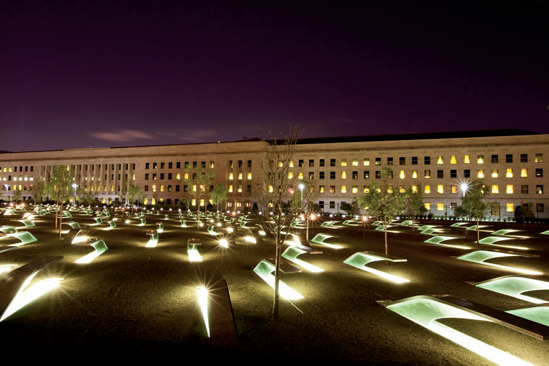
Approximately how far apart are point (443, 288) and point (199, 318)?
26.9 feet

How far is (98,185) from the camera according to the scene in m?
94.8

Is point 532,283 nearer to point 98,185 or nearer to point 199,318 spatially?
point 199,318

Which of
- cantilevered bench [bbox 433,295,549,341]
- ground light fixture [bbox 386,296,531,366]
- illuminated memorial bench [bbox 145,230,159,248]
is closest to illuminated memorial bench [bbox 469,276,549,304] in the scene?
cantilevered bench [bbox 433,295,549,341]

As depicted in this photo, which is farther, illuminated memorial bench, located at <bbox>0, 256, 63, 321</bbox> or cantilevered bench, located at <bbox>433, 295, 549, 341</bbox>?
illuminated memorial bench, located at <bbox>0, 256, 63, 321</bbox>

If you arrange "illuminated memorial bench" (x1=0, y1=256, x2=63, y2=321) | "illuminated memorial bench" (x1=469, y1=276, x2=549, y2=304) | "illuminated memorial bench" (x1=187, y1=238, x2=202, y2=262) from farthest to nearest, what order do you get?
"illuminated memorial bench" (x1=187, y1=238, x2=202, y2=262), "illuminated memorial bench" (x1=469, y1=276, x2=549, y2=304), "illuminated memorial bench" (x1=0, y1=256, x2=63, y2=321)

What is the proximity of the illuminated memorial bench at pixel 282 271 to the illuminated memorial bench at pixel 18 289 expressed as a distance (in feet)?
22.5

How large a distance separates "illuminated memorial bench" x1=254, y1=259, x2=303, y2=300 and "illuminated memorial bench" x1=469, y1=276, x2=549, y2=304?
663 centimetres

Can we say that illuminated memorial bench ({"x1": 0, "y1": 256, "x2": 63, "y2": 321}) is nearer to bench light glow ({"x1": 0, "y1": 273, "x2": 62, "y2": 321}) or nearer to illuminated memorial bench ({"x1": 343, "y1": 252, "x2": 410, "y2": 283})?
bench light glow ({"x1": 0, "y1": 273, "x2": 62, "y2": 321})

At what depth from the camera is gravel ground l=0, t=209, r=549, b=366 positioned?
20.6ft

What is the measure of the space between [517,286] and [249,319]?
888cm

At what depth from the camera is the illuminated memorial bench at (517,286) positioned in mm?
10639

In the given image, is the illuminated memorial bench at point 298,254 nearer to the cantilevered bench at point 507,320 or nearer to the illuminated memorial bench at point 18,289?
the cantilevered bench at point 507,320

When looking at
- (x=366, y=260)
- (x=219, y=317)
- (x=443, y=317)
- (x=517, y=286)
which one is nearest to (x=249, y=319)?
(x=219, y=317)

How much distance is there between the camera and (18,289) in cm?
816
